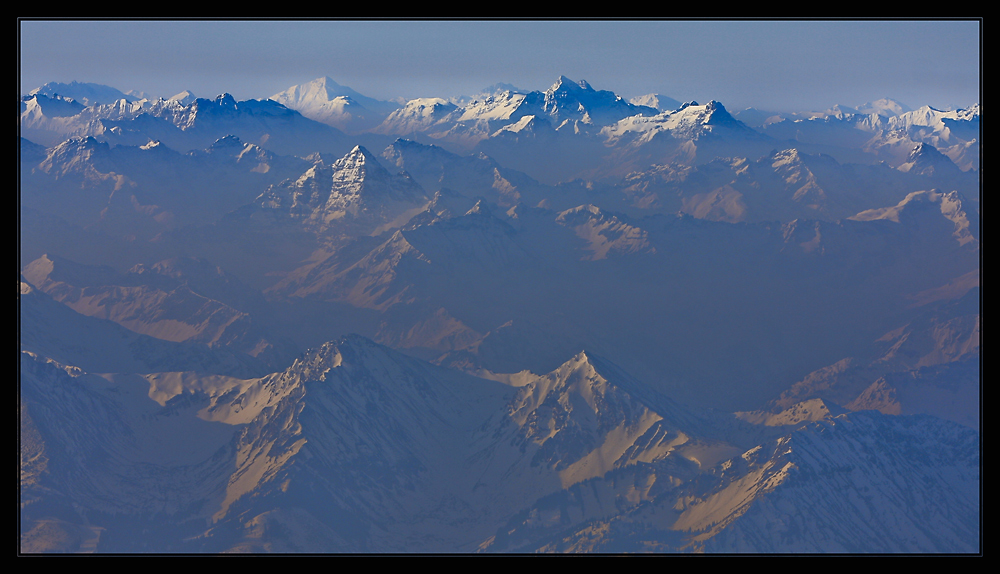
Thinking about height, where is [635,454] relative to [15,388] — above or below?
below

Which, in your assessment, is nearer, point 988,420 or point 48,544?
point 988,420

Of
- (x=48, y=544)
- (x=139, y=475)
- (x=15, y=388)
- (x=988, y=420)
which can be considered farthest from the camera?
(x=139, y=475)

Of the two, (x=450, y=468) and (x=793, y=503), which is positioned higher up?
(x=793, y=503)

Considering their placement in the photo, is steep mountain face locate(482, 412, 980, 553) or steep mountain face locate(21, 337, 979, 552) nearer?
steep mountain face locate(482, 412, 980, 553)

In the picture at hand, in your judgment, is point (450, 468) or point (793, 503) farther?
point (450, 468)

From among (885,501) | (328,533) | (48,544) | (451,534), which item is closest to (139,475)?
(48,544)

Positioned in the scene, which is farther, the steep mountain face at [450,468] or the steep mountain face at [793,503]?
the steep mountain face at [450,468]

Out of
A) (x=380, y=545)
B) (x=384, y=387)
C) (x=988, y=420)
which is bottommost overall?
(x=380, y=545)

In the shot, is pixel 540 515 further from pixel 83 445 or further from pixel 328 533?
pixel 83 445

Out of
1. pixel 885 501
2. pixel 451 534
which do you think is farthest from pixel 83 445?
pixel 885 501

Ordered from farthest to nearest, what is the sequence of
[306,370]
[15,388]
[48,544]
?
[306,370] < [48,544] < [15,388]
